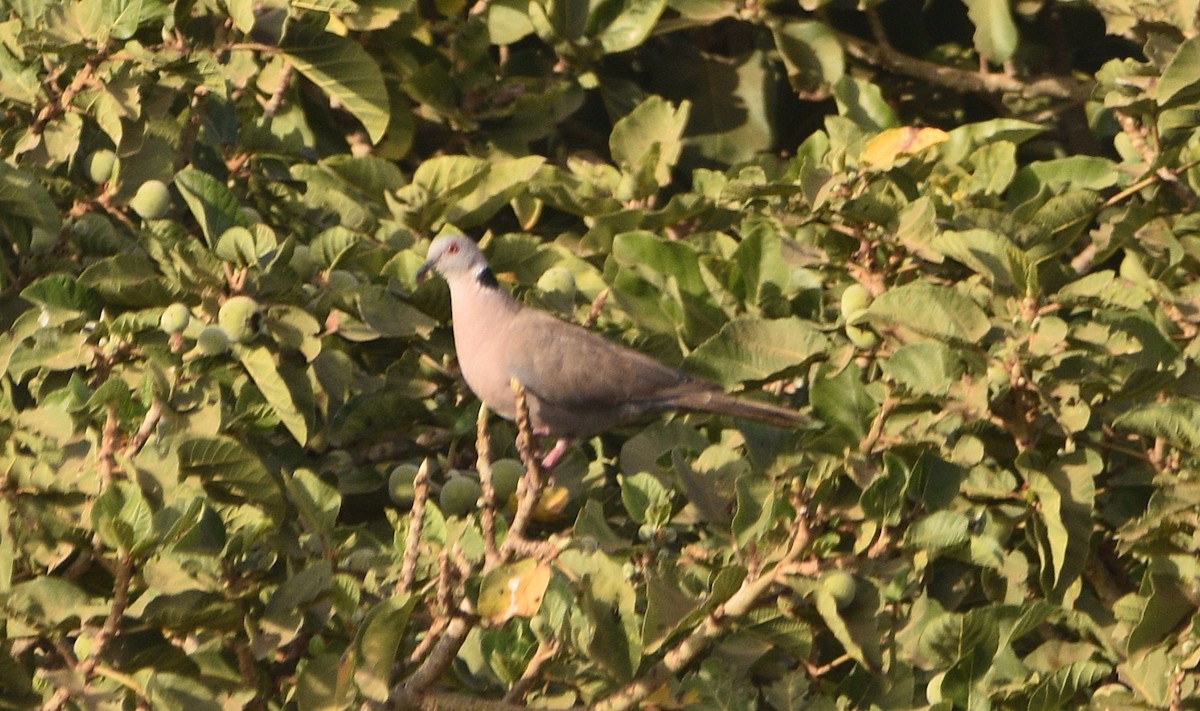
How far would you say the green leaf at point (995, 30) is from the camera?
455cm

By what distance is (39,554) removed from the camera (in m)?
2.79

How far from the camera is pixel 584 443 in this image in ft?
13.5

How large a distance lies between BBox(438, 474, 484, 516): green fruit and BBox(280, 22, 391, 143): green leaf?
116cm

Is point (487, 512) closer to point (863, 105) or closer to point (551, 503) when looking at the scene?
point (551, 503)

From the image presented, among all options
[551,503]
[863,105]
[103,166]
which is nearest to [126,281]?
[103,166]

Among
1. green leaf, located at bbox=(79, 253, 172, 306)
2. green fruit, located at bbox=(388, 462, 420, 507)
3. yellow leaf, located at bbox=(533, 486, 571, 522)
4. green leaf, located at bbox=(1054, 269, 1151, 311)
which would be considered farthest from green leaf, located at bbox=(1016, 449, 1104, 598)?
green leaf, located at bbox=(79, 253, 172, 306)

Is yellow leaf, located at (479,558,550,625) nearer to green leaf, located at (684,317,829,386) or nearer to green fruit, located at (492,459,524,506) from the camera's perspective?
green fruit, located at (492,459,524,506)

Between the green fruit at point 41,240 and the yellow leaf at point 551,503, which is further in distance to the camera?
the green fruit at point 41,240

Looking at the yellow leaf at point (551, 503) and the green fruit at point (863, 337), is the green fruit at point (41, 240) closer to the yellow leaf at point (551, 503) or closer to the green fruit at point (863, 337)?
the yellow leaf at point (551, 503)

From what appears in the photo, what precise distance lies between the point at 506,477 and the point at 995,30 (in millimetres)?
2126

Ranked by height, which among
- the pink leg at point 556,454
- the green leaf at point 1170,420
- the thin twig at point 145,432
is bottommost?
the pink leg at point 556,454

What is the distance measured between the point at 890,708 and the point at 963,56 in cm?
273

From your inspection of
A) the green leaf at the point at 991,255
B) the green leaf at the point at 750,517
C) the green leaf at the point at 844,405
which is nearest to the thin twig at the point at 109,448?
the green leaf at the point at 750,517

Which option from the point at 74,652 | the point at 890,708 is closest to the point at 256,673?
the point at 74,652
